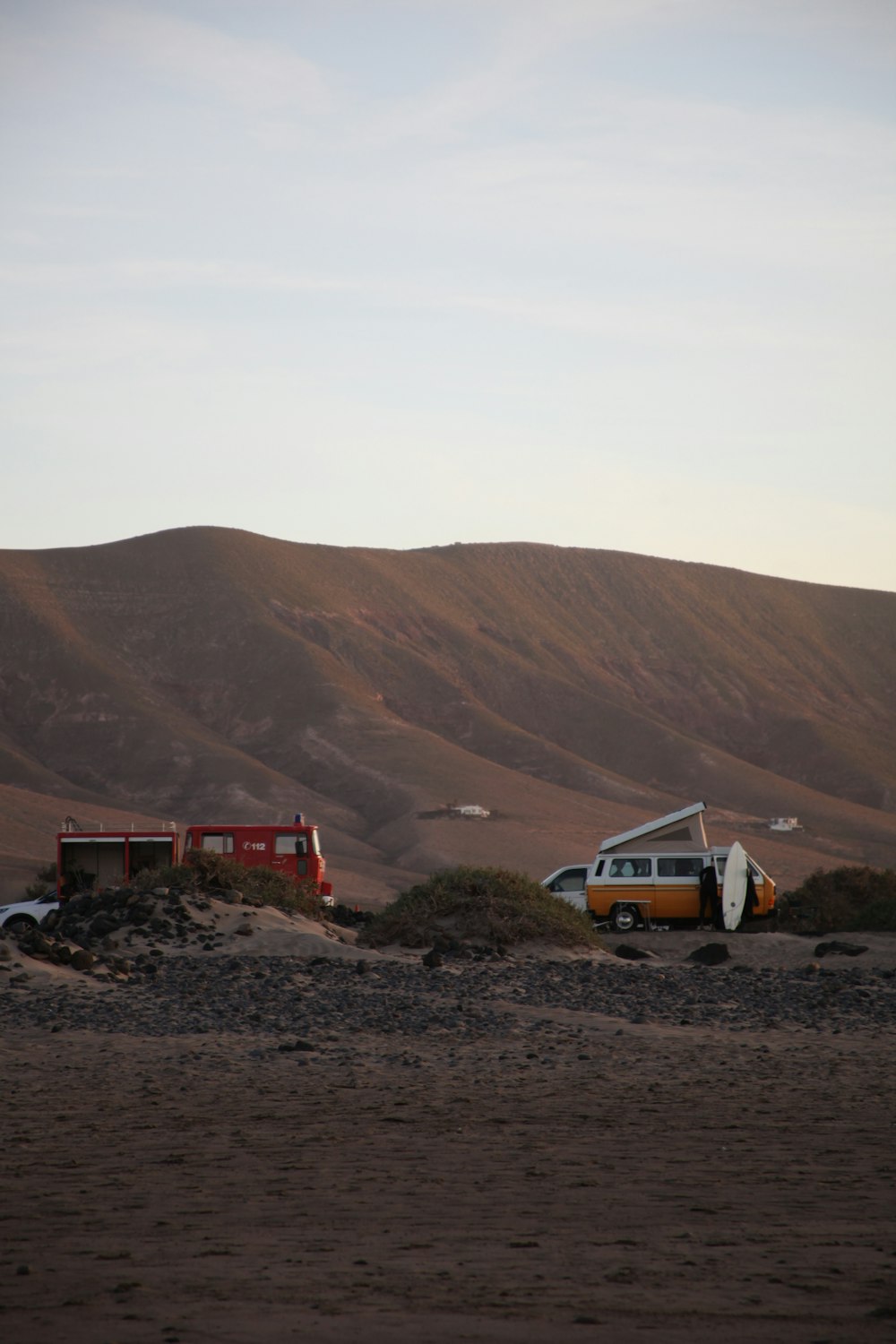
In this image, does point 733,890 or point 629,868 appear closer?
point 733,890

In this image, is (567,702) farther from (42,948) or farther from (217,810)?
(42,948)

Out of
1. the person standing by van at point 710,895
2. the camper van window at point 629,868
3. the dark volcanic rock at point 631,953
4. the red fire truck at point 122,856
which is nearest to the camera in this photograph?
the dark volcanic rock at point 631,953

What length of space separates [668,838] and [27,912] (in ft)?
41.4

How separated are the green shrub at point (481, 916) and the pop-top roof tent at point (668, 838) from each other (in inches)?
180

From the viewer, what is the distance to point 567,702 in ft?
341

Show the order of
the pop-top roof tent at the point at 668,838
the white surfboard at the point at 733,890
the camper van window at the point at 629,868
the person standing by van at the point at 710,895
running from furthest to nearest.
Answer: the pop-top roof tent at the point at 668,838
the camper van window at the point at 629,868
the person standing by van at the point at 710,895
the white surfboard at the point at 733,890

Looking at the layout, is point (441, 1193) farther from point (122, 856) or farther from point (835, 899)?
point (835, 899)

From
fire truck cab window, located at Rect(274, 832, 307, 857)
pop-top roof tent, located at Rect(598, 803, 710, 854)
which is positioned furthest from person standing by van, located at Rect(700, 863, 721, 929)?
fire truck cab window, located at Rect(274, 832, 307, 857)

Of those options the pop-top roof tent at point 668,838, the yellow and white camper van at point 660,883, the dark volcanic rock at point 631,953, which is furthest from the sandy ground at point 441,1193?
the pop-top roof tent at point 668,838

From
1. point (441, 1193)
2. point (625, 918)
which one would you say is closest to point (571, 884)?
point (625, 918)

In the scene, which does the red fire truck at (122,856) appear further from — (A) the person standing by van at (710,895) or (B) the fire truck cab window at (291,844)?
(A) the person standing by van at (710,895)

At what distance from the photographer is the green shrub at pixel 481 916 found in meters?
21.3

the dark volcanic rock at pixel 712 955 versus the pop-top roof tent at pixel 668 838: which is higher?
the pop-top roof tent at pixel 668 838

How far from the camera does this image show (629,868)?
26.9m
